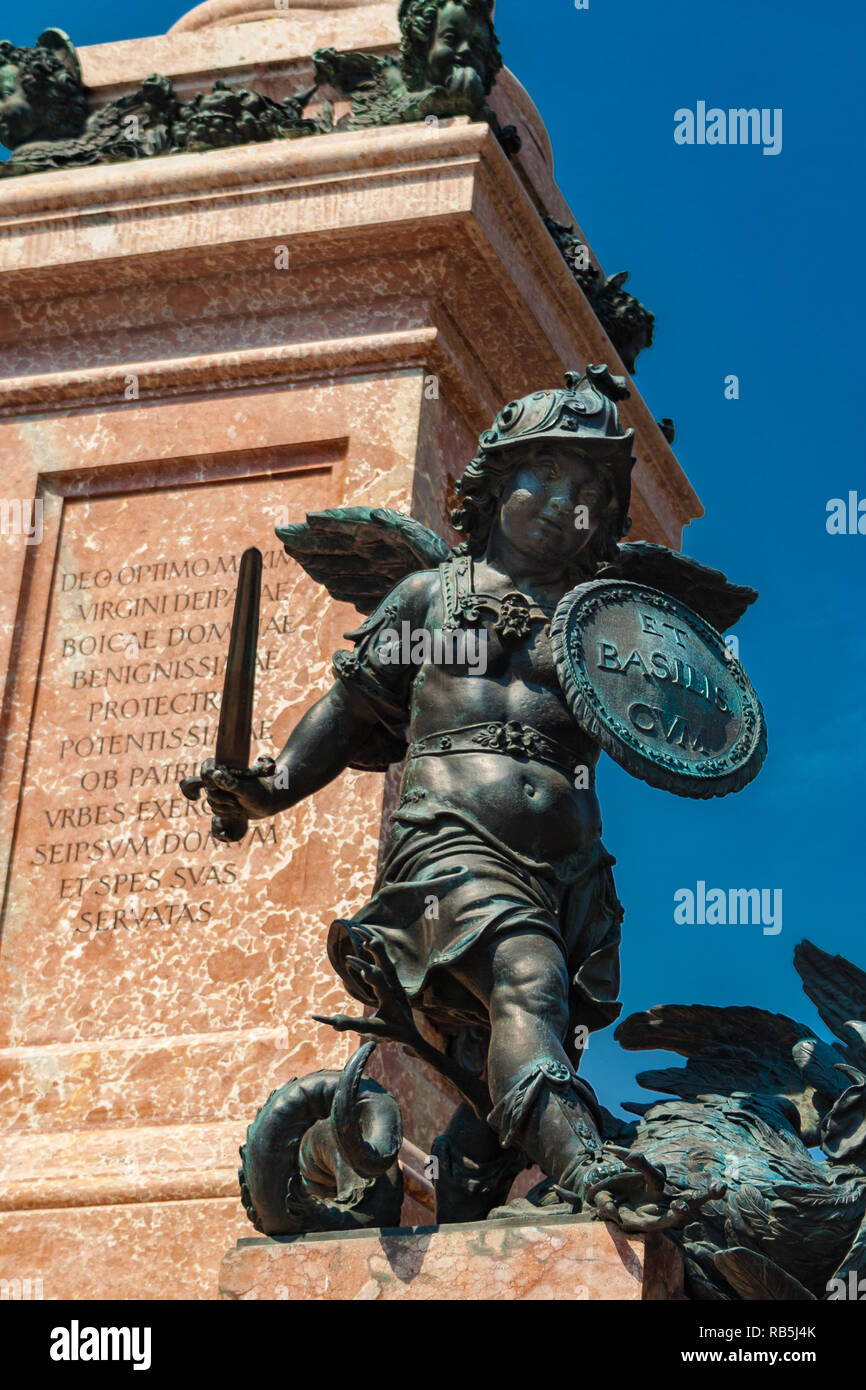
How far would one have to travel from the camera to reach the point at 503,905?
227 inches

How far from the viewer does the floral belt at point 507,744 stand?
238 inches

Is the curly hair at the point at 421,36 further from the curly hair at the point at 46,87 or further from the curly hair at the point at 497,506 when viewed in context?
the curly hair at the point at 497,506

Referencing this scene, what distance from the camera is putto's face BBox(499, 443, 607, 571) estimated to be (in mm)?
6344

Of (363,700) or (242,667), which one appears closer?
(242,667)

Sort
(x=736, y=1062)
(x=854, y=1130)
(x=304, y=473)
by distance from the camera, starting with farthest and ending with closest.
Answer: (x=304, y=473)
(x=736, y=1062)
(x=854, y=1130)

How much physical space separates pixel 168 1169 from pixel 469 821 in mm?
1943

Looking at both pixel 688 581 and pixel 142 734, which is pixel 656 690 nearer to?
pixel 688 581

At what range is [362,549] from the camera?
6840 mm

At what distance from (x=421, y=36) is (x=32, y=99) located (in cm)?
186

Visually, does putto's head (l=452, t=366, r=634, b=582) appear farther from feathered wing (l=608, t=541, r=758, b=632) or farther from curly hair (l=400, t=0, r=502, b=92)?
curly hair (l=400, t=0, r=502, b=92)

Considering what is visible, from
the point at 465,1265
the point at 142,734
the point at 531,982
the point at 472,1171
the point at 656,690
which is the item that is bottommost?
the point at 465,1265

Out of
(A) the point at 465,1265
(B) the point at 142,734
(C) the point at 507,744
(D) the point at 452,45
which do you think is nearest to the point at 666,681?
(C) the point at 507,744
